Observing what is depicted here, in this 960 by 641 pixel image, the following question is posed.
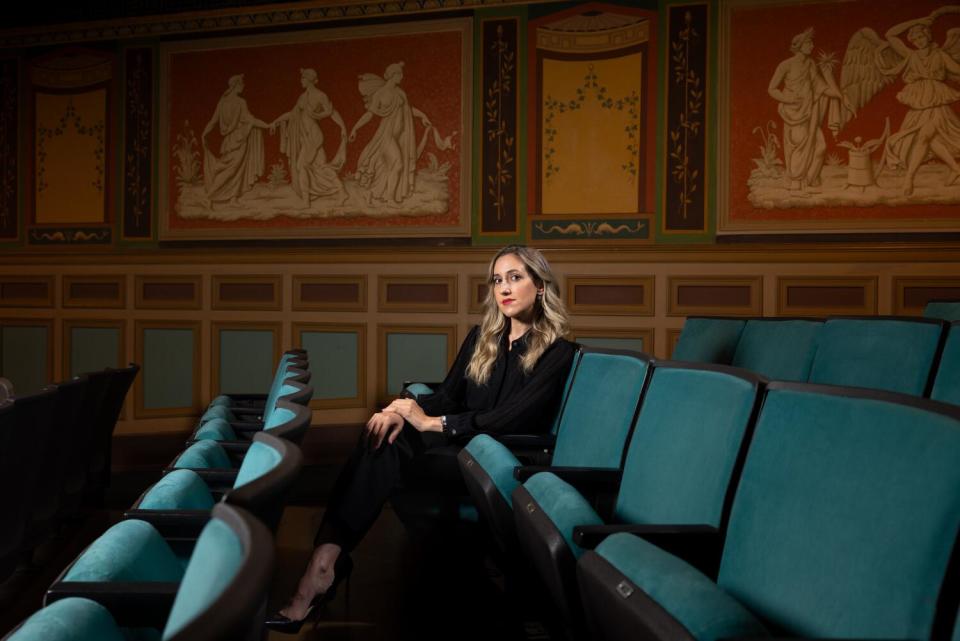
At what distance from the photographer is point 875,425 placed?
0.52 metres

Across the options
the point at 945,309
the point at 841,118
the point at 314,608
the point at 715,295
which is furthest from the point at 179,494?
the point at 841,118

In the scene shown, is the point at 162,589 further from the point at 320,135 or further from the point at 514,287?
the point at 320,135

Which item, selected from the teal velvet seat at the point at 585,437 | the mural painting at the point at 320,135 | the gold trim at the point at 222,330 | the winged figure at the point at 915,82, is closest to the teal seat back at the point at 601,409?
the teal velvet seat at the point at 585,437

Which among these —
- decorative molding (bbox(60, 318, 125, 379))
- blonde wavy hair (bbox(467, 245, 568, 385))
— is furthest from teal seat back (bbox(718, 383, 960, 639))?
decorative molding (bbox(60, 318, 125, 379))

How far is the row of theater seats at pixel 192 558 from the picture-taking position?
12.0 inches

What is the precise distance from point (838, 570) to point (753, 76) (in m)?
2.70

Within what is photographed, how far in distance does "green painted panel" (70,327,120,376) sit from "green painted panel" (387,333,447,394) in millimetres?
1261

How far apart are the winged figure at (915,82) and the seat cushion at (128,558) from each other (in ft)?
9.04

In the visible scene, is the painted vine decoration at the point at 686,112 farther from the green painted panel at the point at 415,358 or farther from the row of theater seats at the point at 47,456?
the row of theater seats at the point at 47,456

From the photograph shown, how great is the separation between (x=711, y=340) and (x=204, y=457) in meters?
1.31

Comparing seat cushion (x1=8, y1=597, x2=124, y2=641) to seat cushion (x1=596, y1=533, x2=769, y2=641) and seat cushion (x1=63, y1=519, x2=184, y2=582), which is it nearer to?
seat cushion (x1=63, y1=519, x2=184, y2=582)

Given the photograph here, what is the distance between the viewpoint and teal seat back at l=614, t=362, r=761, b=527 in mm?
702

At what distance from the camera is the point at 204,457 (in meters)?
1.18

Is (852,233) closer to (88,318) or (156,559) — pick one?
(156,559)
